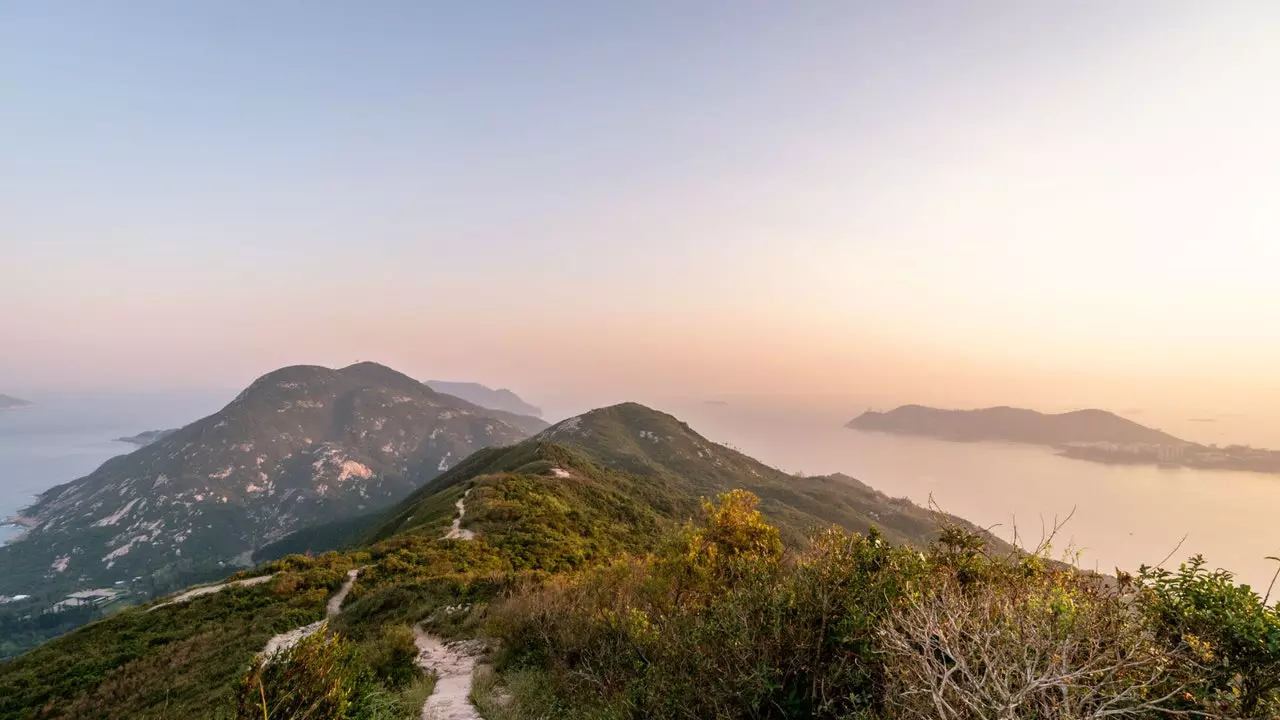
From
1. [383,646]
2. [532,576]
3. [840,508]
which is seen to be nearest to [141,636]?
[383,646]

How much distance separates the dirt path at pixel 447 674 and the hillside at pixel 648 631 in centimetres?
14

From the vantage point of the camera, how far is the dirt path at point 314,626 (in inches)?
794

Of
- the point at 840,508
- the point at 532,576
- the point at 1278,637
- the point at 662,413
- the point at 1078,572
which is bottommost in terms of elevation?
the point at 840,508

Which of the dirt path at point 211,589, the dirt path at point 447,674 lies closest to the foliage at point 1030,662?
the dirt path at point 447,674

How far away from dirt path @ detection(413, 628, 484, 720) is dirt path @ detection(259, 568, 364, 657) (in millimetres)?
3895

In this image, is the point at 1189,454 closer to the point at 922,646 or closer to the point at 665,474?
the point at 665,474

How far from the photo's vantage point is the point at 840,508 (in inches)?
5098

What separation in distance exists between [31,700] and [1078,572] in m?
36.3

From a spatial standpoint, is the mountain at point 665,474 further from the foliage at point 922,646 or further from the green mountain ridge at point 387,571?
the foliage at point 922,646

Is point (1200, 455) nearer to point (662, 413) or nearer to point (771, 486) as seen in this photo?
point (771, 486)

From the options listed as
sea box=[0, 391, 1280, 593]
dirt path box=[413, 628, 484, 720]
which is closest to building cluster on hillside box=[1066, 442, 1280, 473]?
sea box=[0, 391, 1280, 593]

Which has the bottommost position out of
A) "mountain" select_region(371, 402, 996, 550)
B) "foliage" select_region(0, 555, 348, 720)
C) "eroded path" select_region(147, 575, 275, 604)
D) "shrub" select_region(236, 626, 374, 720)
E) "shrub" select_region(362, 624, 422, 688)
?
"mountain" select_region(371, 402, 996, 550)

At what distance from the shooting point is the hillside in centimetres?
607

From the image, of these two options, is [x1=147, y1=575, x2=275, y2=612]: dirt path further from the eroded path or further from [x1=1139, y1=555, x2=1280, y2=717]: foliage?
[x1=1139, y1=555, x2=1280, y2=717]: foliage
